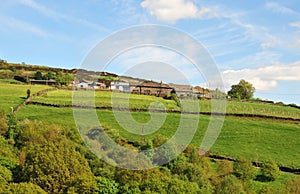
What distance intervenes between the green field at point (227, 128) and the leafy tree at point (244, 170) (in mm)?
8451

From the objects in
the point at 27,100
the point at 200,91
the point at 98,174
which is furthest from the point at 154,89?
the point at 98,174

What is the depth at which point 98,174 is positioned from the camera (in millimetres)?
38562

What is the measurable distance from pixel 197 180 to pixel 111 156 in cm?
930

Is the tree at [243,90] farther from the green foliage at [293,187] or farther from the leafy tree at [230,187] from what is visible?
the leafy tree at [230,187]

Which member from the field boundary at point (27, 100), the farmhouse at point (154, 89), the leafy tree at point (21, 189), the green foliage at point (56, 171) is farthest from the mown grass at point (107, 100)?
the leafy tree at point (21, 189)

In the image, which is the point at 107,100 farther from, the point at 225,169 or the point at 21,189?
the point at 21,189

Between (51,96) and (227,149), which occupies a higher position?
(51,96)

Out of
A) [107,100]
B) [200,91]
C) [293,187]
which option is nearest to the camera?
[293,187]

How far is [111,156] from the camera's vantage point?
41.2 meters

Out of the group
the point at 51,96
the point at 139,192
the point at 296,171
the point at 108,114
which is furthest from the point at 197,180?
the point at 51,96

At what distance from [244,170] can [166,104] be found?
23.8m

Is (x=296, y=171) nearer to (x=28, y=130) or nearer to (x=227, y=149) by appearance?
(x=227, y=149)

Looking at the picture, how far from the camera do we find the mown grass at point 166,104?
2640 inches

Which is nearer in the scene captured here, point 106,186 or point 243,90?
point 106,186
